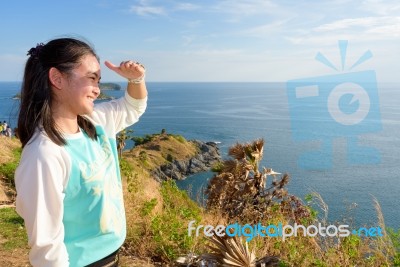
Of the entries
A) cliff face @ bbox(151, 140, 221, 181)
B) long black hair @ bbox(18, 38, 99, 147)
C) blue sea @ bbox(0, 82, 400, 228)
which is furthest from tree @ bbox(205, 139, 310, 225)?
cliff face @ bbox(151, 140, 221, 181)

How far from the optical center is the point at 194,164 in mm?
55250

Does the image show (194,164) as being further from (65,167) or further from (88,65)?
(65,167)

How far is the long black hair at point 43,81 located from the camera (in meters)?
1.53

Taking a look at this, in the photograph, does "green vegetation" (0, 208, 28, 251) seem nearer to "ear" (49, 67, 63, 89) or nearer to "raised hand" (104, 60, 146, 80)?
"raised hand" (104, 60, 146, 80)

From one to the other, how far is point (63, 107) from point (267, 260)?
3247 millimetres

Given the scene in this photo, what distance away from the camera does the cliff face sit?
1962 inches

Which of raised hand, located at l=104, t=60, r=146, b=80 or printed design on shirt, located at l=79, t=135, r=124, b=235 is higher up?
raised hand, located at l=104, t=60, r=146, b=80

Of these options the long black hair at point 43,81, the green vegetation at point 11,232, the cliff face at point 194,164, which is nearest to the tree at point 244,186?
the green vegetation at point 11,232

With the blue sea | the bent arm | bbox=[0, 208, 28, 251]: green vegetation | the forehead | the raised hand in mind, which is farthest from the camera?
the blue sea

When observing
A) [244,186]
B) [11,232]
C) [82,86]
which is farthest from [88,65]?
[244,186]

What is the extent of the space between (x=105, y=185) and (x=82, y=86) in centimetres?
43

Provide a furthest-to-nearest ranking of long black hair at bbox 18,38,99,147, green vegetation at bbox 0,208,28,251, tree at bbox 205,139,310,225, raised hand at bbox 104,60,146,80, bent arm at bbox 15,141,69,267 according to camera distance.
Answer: tree at bbox 205,139,310,225, green vegetation at bbox 0,208,28,251, raised hand at bbox 104,60,146,80, long black hair at bbox 18,38,99,147, bent arm at bbox 15,141,69,267

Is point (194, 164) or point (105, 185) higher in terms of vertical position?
point (105, 185)

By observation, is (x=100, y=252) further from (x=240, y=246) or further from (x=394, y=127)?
(x=394, y=127)
